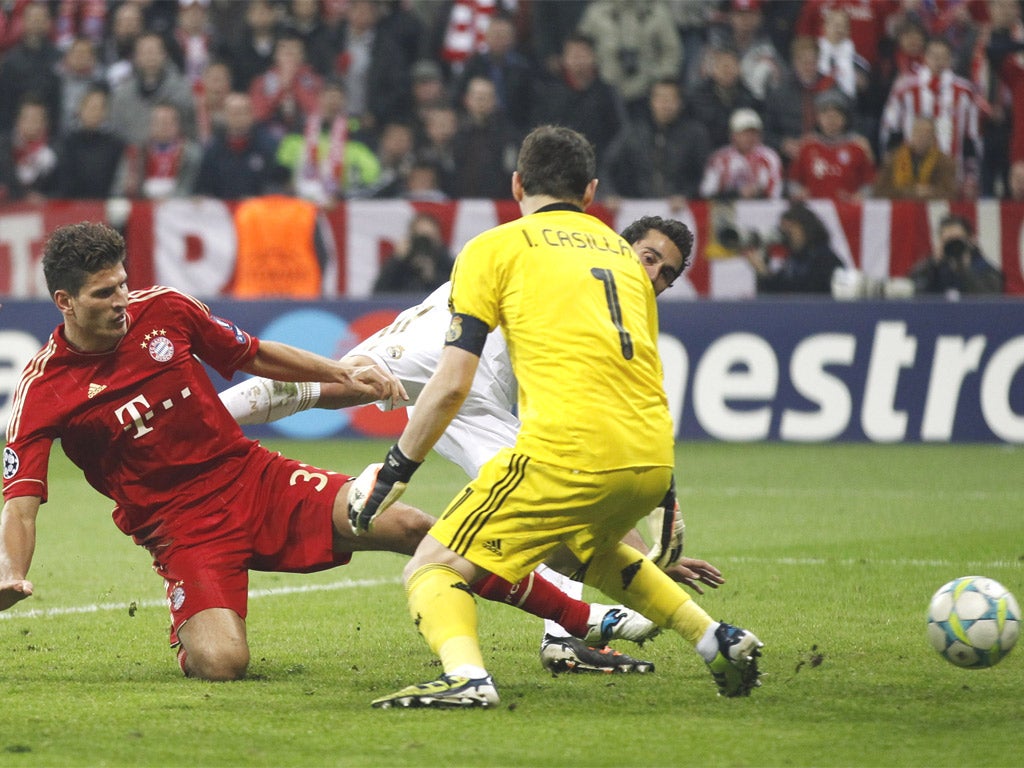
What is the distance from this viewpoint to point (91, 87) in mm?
17125

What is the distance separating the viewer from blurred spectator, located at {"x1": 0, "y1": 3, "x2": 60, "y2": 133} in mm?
17641

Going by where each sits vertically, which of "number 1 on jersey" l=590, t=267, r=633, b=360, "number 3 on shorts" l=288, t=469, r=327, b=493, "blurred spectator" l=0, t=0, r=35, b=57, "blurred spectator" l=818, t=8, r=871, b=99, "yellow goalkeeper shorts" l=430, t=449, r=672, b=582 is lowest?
"number 3 on shorts" l=288, t=469, r=327, b=493

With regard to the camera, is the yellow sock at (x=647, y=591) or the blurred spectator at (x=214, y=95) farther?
the blurred spectator at (x=214, y=95)

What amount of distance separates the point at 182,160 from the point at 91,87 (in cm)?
136

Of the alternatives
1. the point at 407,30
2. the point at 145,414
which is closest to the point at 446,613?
A: the point at 145,414

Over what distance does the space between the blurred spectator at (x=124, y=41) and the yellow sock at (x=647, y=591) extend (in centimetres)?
1354

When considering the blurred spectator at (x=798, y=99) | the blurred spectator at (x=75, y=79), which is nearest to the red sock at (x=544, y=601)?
the blurred spectator at (x=798, y=99)

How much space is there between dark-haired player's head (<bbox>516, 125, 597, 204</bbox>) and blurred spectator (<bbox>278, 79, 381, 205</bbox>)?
37.7ft

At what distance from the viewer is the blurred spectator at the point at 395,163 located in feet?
54.3

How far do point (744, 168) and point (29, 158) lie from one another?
24.0 ft

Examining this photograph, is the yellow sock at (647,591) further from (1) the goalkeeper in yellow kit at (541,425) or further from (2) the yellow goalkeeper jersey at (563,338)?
(2) the yellow goalkeeper jersey at (563,338)

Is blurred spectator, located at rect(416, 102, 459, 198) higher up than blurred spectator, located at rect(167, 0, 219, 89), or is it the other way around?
blurred spectator, located at rect(167, 0, 219, 89)

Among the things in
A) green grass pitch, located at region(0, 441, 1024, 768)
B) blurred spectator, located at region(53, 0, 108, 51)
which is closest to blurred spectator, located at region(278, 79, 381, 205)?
blurred spectator, located at region(53, 0, 108, 51)

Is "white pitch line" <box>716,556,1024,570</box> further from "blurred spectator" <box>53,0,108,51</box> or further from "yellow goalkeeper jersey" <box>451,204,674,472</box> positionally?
"blurred spectator" <box>53,0,108,51</box>
